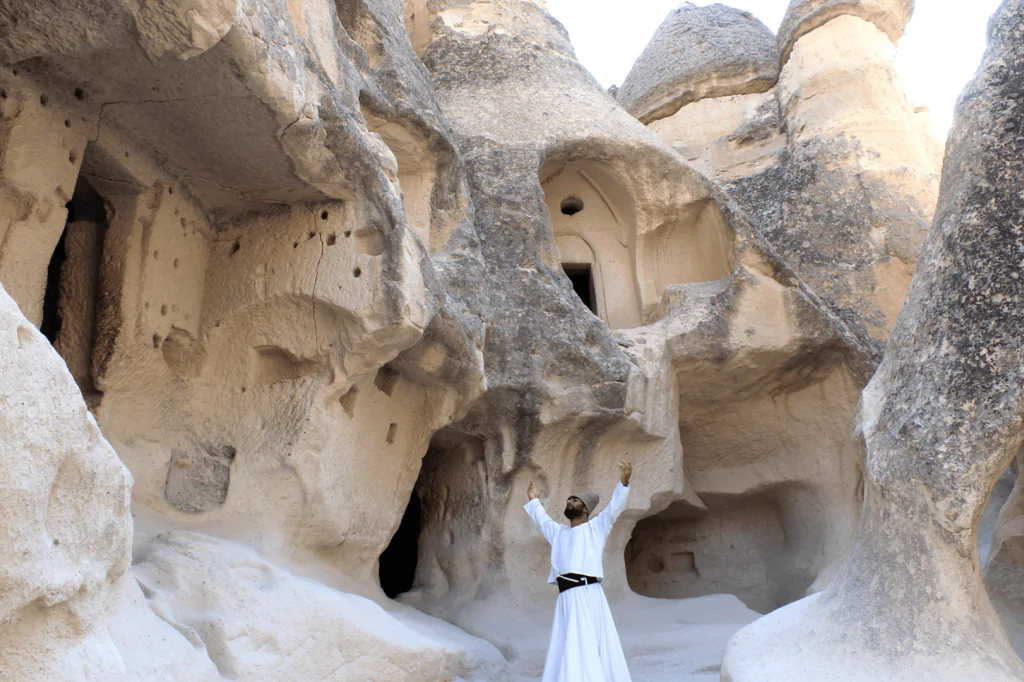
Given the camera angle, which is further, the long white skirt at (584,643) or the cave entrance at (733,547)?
the cave entrance at (733,547)

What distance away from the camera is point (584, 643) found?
3656 mm

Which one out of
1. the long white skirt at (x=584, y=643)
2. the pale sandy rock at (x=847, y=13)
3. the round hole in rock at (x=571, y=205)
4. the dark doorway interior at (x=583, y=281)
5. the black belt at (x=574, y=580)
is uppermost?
the pale sandy rock at (x=847, y=13)

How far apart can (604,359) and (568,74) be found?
2.72m

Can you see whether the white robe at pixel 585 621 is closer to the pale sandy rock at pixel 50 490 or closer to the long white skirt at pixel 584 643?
the long white skirt at pixel 584 643

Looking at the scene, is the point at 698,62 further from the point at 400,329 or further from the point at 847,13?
the point at 400,329

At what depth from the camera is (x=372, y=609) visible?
12.5ft

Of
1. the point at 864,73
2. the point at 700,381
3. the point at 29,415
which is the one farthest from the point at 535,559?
the point at 864,73

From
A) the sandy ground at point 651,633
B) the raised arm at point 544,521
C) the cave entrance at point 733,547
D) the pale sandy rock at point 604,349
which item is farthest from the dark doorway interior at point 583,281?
the raised arm at point 544,521

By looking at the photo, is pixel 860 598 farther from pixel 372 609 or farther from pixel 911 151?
pixel 911 151

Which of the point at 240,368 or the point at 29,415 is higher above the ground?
the point at 240,368

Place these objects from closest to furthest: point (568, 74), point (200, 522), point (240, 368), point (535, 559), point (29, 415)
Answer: point (29, 415), point (200, 522), point (240, 368), point (535, 559), point (568, 74)

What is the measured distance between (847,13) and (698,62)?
4.80 ft

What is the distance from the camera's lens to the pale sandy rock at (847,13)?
8578 millimetres

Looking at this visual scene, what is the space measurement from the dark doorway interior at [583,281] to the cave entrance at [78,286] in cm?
354
